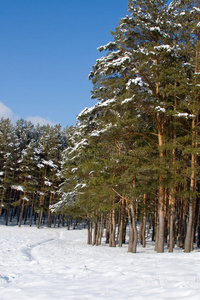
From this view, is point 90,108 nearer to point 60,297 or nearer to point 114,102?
point 114,102

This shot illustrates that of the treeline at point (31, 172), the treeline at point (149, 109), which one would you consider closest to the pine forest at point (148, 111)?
the treeline at point (149, 109)

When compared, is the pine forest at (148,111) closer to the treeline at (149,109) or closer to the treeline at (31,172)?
the treeline at (149,109)

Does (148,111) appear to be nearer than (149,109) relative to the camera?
Yes

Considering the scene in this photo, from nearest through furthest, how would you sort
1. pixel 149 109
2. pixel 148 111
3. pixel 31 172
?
1. pixel 148 111
2. pixel 149 109
3. pixel 31 172

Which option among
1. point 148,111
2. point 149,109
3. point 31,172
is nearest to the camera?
point 148,111

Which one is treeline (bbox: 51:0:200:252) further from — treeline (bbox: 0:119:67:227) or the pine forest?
treeline (bbox: 0:119:67:227)

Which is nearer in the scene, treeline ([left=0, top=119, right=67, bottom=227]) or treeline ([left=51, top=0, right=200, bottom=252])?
treeline ([left=51, top=0, right=200, bottom=252])

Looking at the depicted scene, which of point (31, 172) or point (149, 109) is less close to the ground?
point (149, 109)

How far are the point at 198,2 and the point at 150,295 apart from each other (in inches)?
682

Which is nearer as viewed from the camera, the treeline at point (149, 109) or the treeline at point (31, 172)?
the treeline at point (149, 109)

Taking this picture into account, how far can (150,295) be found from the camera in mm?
5164

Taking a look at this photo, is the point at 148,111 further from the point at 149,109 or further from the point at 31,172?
the point at 31,172

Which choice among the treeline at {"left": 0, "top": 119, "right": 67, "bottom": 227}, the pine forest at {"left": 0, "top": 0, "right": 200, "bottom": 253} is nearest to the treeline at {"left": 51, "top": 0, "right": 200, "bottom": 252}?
the pine forest at {"left": 0, "top": 0, "right": 200, "bottom": 253}

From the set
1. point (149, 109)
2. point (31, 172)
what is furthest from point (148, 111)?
point (31, 172)
